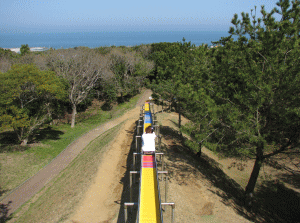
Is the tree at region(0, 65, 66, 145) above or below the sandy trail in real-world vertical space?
above

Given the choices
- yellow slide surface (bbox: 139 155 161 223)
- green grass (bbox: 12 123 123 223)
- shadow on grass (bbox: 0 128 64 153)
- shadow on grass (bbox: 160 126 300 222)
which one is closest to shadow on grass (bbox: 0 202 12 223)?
green grass (bbox: 12 123 123 223)

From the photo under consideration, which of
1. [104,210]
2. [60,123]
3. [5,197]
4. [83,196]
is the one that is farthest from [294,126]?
[60,123]

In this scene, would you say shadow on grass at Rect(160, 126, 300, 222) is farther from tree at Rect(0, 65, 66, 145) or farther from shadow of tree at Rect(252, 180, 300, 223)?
tree at Rect(0, 65, 66, 145)

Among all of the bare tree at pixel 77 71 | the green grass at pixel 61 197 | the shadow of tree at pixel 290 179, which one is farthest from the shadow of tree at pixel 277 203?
the bare tree at pixel 77 71

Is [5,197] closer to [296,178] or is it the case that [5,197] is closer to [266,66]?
[266,66]

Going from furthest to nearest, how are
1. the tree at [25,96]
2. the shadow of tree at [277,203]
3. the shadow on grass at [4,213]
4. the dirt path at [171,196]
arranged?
the tree at [25,96] → the shadow on grass at [4,213] → the shadow of tree at [277,203] → the dirt path at [171,196]

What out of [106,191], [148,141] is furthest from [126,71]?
[148,141]

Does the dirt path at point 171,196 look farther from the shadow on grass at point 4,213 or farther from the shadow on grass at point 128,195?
the shadow on grass at point 4,213
